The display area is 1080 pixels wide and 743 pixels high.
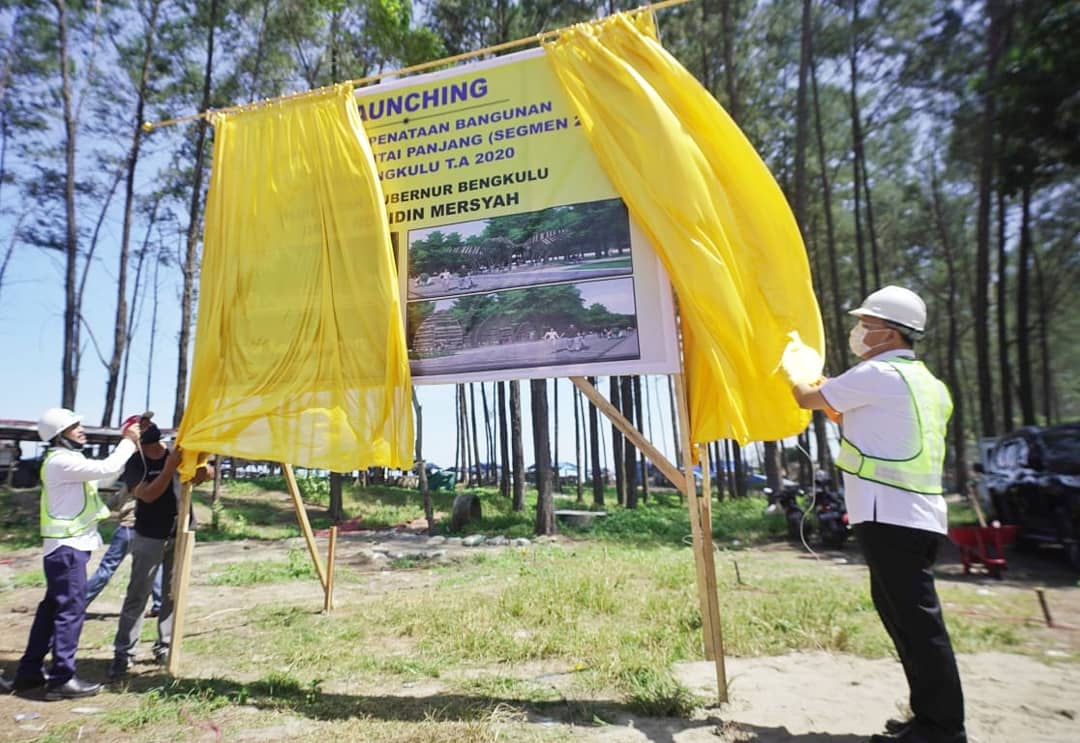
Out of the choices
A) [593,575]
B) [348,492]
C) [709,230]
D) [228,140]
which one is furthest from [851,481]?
[348,492]

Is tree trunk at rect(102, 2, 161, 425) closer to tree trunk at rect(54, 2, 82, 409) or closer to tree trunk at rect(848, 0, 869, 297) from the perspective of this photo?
tree trunk at rect(54, 2, 82, 409)

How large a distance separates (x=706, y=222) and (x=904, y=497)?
5.30 ft

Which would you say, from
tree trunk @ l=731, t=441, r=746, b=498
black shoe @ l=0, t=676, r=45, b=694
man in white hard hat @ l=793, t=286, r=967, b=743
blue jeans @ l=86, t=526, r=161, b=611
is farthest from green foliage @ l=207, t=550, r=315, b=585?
tree trunk @ l=731, t=441, r=746, b=498

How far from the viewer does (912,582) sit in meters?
2.71

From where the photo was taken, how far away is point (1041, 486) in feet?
23.7

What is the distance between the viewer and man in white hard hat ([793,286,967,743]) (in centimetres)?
265

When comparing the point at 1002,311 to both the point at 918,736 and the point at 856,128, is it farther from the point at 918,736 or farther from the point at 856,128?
the point at 918,736

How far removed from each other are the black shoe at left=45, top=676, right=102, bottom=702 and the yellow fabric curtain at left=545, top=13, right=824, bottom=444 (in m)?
3.88

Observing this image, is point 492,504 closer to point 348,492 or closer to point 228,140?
point 348,492

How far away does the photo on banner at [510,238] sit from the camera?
363cm

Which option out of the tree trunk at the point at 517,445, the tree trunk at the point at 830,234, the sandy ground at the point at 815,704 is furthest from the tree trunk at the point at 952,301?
the sandy ground at the point at 815,704

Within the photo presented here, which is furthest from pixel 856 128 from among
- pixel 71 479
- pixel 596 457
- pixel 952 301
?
pixel 71 479

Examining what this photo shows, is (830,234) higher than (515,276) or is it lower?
higher

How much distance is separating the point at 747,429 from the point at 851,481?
1.85 feet
